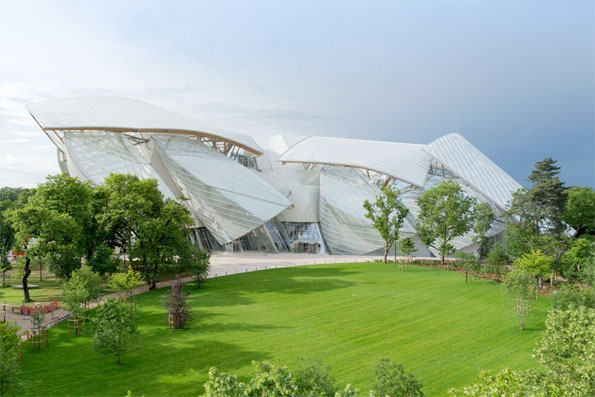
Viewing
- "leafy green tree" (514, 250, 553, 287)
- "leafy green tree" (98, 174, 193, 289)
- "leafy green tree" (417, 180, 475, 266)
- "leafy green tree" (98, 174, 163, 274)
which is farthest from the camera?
"leafy green tree" (417, 180, 475, 266)

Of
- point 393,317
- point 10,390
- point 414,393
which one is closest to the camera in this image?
point 414,393

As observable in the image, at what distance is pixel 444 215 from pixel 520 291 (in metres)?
21.8

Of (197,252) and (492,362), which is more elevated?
(197,252)

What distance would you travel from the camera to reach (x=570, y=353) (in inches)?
434

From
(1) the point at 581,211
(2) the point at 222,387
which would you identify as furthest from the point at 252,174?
(2) the point at 222,387

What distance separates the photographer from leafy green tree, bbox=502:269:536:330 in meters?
20.4

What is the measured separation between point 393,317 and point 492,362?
643 centimetres

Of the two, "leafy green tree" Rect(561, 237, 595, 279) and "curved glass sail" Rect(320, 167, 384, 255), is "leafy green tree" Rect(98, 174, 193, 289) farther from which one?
"leafy green tree" Rect(561, 237, 595, 279)

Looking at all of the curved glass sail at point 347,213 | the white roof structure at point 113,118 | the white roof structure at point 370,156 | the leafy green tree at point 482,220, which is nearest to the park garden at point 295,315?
the leafy green tree at point 482,220

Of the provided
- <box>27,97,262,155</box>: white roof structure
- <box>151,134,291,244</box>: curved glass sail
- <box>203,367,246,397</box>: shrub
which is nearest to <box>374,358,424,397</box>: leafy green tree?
<box>203,367,246,397</box>: shrub

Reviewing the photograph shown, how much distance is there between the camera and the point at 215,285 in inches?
1209

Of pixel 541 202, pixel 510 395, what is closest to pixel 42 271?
pixel 510 395

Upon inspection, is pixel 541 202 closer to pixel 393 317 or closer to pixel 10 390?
pixel 393 317

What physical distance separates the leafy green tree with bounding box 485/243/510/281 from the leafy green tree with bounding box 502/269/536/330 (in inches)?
424
